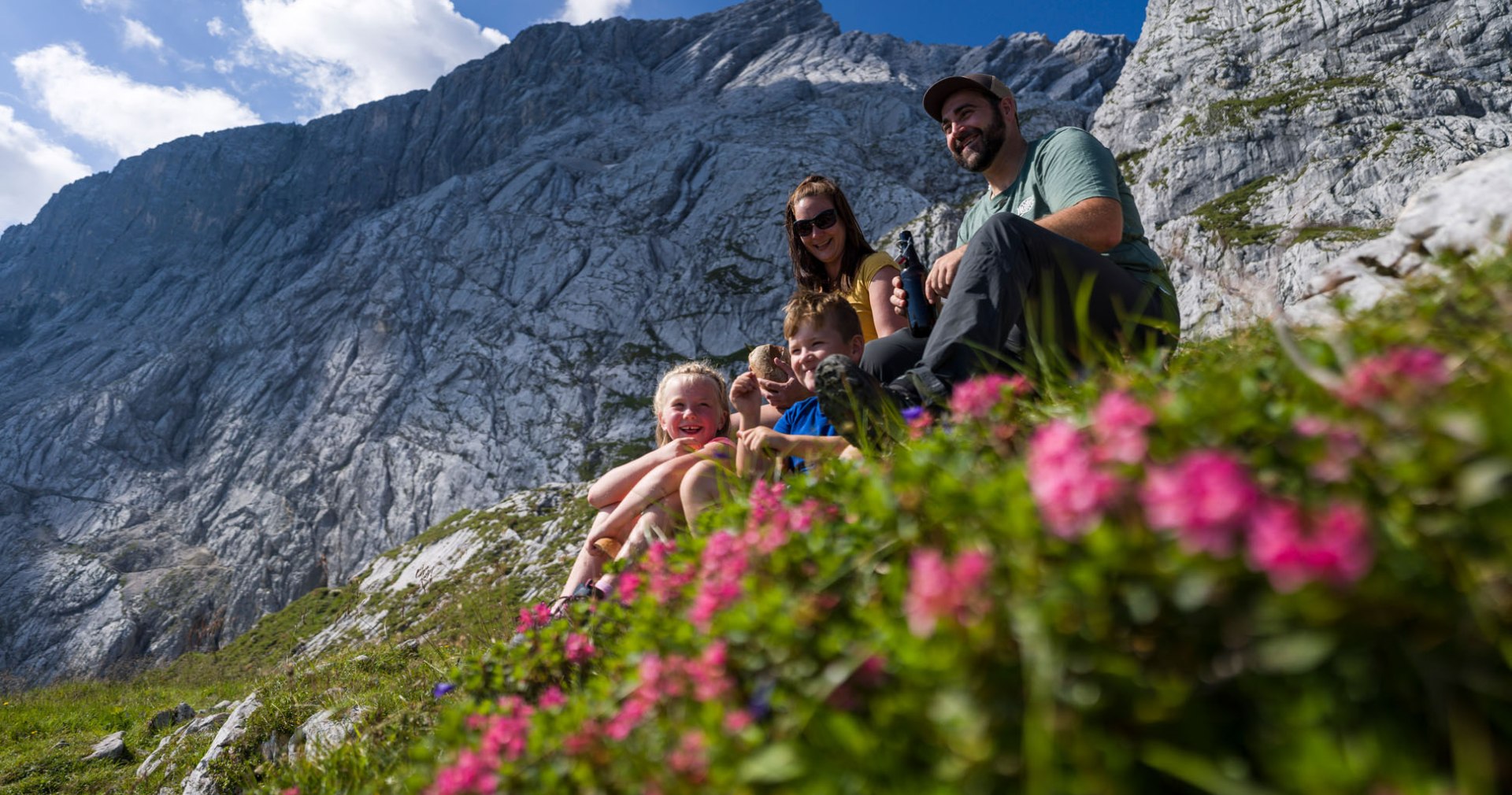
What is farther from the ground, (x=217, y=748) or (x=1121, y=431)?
(x=1121, y=431)

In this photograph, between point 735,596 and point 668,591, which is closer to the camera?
point 735,596

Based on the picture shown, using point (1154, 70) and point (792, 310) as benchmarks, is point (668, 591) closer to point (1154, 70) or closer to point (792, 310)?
point (792, 310)

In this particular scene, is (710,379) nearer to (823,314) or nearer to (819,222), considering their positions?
(823,314)

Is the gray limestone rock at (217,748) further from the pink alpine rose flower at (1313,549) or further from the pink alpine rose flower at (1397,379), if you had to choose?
the pink alpine rose flower at (1397,379)

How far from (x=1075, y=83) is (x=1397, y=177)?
222ft

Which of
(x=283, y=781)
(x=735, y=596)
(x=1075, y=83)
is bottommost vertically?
(x=283, y=781)

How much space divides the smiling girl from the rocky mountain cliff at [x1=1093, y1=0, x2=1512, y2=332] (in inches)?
2225

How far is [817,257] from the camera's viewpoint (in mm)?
8633

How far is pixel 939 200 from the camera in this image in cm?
8788

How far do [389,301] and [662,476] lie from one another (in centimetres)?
9199

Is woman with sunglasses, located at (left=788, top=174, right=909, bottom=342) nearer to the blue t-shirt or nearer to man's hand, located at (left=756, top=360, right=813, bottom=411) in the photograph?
man's hand, located at (left=756, top=360, right=813, bottom=411)

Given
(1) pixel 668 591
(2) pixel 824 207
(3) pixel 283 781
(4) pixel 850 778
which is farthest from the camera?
(2) pixel 824 207

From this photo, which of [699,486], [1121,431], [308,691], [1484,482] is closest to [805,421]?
[699,486]

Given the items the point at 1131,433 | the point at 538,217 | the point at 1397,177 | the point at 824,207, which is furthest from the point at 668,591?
the point at 538,217
